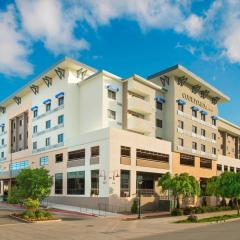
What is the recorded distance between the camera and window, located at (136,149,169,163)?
188 feet

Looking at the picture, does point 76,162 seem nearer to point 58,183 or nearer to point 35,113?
point 58,183

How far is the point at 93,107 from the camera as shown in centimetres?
5884

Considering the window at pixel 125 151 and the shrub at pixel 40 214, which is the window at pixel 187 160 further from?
the shrub at pixel 40 214

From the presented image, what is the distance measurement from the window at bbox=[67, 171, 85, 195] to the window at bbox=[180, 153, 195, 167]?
761 inches

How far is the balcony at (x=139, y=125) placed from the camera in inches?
2373

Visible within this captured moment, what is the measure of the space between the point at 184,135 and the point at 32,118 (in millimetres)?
27355

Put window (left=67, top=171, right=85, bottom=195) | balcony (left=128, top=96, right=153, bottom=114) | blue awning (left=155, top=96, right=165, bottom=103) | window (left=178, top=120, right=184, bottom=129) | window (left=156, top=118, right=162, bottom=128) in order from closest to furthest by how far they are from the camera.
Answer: window (left=67, top=171, right=85, bottom=195) < balcony (left=128, top=96, right=153, bottom=114) < blue awning (left=155, top=96, right=165, bottom=103) < window (left=156, top=118, right=162, bottom=128) < window (left=178, top=120, right=184, bottom=129)

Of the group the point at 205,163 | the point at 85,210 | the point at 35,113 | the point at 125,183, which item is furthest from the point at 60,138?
the point at 205,163

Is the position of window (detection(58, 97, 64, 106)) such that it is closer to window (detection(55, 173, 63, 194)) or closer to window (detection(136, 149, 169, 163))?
window (detection(55, 173, 63, 194))

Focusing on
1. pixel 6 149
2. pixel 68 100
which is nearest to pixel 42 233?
pixel 68 100

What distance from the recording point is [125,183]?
53969 mm

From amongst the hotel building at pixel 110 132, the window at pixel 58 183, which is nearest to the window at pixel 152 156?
the hotel building at pixel 110 132

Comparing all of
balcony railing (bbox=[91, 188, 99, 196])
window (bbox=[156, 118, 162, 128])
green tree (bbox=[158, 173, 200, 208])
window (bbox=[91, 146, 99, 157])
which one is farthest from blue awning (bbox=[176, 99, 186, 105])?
balcony railing (bbox=[91, 188, 99, 196])

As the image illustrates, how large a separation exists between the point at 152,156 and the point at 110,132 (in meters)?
10.5
